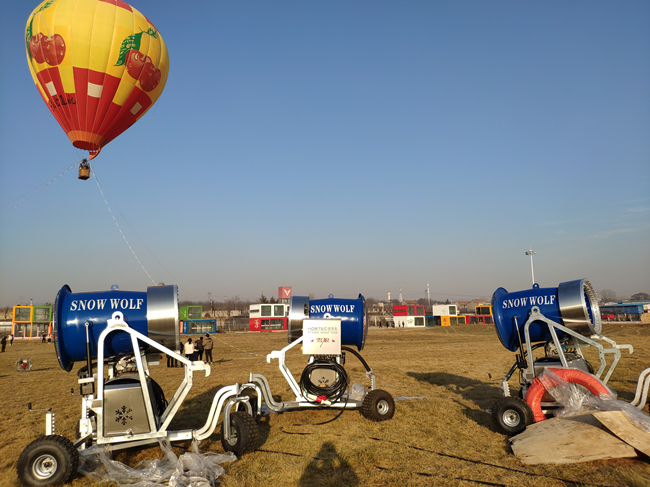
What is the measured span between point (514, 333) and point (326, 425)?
5.12 meters

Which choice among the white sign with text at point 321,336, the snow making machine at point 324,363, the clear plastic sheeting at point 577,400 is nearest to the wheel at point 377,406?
the snow making machine at point 324,363

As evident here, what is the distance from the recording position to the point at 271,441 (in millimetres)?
8961

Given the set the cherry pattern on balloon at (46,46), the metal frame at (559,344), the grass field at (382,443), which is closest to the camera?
the grass field at (382,443)

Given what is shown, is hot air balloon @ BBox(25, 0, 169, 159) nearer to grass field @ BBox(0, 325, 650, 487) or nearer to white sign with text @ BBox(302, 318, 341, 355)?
grass field @ BBox(0, 325, 650, 487)

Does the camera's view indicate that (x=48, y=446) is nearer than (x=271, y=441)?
Yes

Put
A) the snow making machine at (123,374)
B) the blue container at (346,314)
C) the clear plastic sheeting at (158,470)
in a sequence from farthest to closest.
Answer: the blue container at (346,314)
the snow making machine at (123,374)
the clear plastic sheeting at (158,470)

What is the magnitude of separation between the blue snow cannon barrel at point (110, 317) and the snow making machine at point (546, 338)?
6.91 metres

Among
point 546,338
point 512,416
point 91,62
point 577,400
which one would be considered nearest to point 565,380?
point 577,400

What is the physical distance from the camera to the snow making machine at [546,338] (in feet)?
29.3

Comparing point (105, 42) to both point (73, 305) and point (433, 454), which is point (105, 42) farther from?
point (433, 454)

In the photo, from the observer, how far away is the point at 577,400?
8516 millimetres

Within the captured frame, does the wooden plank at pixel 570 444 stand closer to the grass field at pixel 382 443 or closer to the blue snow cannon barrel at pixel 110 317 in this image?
the grass field at pixel 382 443

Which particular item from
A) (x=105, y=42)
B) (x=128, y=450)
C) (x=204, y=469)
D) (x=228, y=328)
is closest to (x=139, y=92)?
(x=105, y=42)

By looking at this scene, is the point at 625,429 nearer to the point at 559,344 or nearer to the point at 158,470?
the point at 559,344
